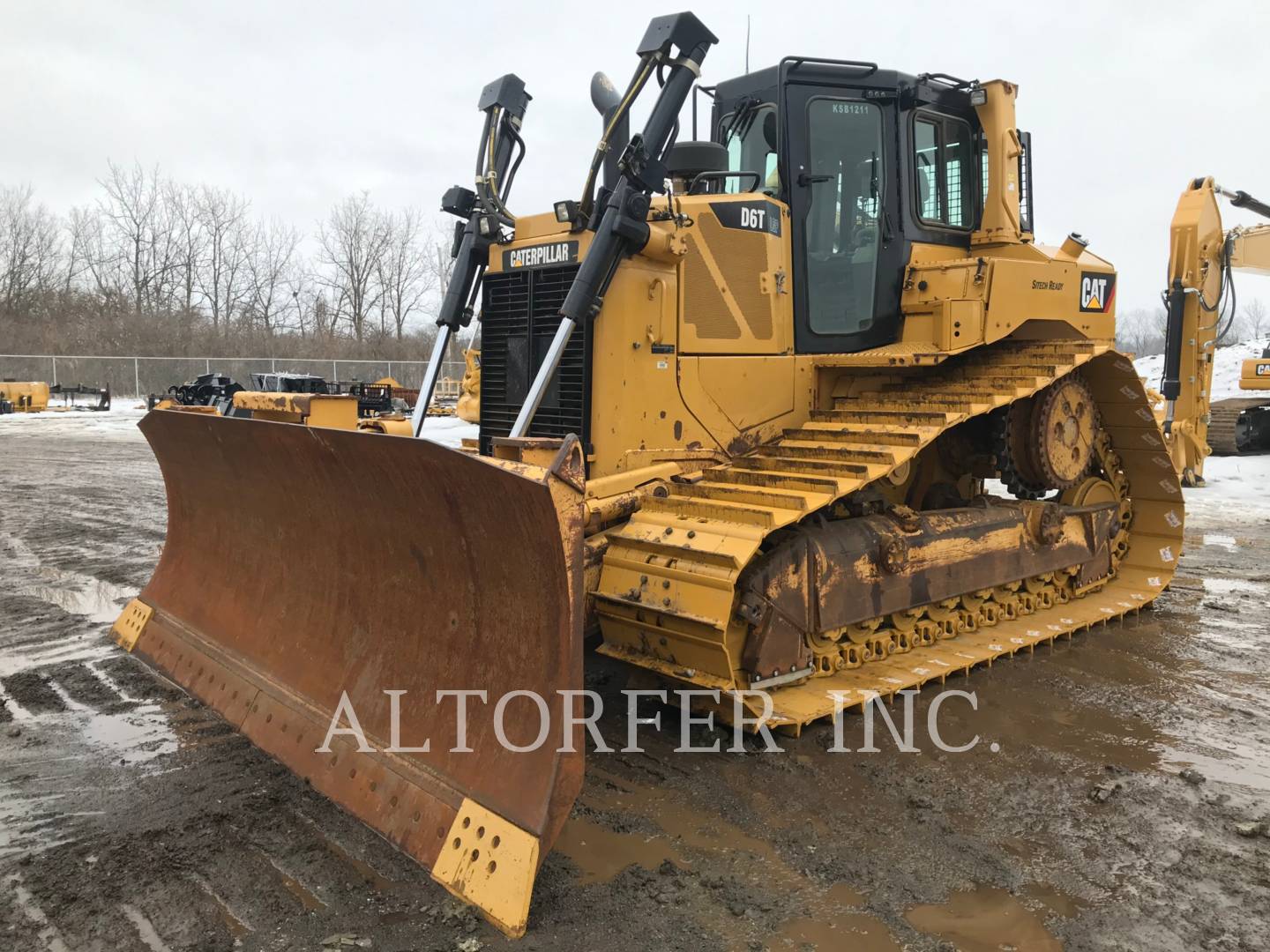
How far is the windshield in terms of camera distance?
5.38 metres

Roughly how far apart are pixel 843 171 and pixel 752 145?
575mm

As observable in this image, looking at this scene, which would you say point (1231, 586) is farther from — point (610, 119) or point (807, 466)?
point (610, 119)

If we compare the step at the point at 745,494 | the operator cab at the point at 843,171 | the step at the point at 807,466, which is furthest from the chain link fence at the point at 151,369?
the step at the point at 745,494

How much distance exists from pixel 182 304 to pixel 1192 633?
45.4 meters

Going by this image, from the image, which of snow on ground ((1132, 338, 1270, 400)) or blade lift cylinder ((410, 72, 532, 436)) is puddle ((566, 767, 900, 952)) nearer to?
blade lift cylinder ((410, 72, 532, 436))

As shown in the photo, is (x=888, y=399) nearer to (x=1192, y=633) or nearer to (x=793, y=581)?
(x=793, y=581)

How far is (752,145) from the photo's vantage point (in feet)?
18.1

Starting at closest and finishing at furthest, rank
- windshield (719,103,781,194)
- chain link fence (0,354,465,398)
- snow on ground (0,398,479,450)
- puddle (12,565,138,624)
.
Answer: windshield (719,103,781,194) → puddle (12,565,138,624) → snow on ground (0,398,479,450) → chain link fence (0,354,465,398)

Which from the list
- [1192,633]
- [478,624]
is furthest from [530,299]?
[1192,633]

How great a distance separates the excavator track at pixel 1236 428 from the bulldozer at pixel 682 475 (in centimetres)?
1153

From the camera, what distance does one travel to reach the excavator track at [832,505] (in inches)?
156

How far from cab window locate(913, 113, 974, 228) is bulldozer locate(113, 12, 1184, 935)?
22mm

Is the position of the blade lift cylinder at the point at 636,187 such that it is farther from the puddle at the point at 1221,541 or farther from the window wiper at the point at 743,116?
the puddle at the point at 1221,541

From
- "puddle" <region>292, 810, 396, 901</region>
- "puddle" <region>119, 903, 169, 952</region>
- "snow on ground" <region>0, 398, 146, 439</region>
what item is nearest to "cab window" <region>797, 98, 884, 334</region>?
"puddle" <region>292, 810, 396, 901</region>
